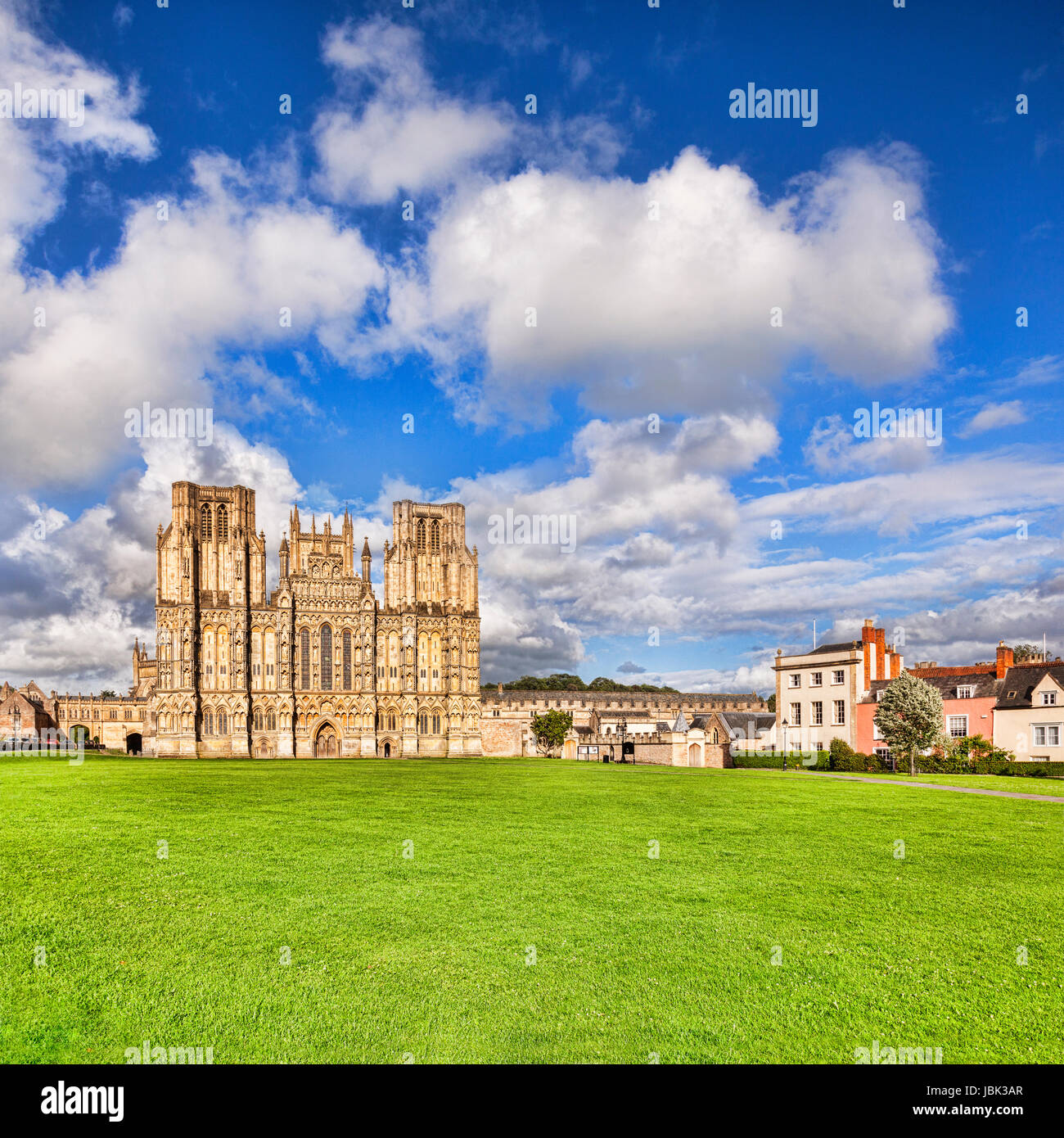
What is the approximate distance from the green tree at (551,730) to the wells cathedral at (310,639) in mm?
9290

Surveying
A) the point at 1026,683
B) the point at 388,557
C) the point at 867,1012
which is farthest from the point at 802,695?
the point at 867,1012

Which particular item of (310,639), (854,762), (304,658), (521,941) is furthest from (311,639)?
(521,941)

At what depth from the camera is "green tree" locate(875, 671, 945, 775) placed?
52.9m

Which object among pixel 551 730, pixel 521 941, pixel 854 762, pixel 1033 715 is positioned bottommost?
pixel 551 730

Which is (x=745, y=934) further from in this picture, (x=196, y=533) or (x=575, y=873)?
(x=196, y=533)

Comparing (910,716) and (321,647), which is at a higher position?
(321,647)

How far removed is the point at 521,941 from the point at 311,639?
82.6 metres

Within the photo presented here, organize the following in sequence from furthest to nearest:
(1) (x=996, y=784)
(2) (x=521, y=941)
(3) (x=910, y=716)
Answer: (3) (x=910, y=716) → (1) (x=996, y=784) → (2) (x=521, y=941)

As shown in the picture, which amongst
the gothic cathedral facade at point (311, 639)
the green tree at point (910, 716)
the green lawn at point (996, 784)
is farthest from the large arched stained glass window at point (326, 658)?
the green lawn at point (996, 784)

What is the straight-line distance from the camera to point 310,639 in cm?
8962

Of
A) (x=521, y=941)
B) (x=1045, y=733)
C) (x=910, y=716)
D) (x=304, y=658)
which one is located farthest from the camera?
(x=304, y=658)

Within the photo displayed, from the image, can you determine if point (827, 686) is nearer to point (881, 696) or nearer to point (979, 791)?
point (881, 696)

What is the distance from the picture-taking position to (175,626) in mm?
83562

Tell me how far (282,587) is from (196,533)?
11209mm
